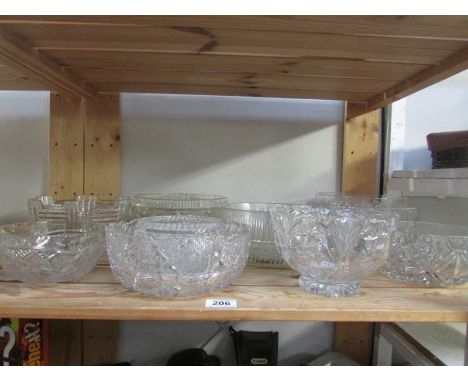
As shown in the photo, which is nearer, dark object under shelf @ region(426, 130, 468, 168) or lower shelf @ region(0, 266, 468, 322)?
lower shelf @ region(0, 266, 468, 322)

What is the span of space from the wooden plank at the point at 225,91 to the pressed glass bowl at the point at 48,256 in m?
0.44

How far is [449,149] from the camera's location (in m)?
0.96

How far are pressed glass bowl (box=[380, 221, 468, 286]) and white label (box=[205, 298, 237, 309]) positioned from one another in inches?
11.7

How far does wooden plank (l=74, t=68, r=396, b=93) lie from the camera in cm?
81

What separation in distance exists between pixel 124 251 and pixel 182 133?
22.7 inches

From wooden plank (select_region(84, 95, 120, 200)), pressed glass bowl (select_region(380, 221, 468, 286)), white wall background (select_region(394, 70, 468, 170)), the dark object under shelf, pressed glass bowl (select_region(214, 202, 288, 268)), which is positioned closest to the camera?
pressed glass bowl (select_region(380, 221, 468, 286))

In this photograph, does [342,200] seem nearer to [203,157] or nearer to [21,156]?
[203,157]

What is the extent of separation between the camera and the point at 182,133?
106 cm

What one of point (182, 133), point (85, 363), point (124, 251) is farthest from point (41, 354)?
point (182, 133)

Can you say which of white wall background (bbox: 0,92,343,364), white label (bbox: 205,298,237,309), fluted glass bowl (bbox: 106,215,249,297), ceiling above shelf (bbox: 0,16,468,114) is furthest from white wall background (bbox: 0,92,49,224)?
white label (bbox: 205,298,237,309)

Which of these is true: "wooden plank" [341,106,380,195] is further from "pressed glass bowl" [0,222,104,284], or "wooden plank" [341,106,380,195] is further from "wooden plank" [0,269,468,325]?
"pressed glass bowl" [0,222,104,284]

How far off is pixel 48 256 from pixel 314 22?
534mm

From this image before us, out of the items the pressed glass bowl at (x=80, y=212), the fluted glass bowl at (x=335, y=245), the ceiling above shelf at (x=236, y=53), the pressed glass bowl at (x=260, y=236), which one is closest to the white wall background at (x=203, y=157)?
the ceiling above shelf at (x=236, y=53)

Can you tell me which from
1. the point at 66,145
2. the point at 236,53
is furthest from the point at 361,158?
the point at 66,145
